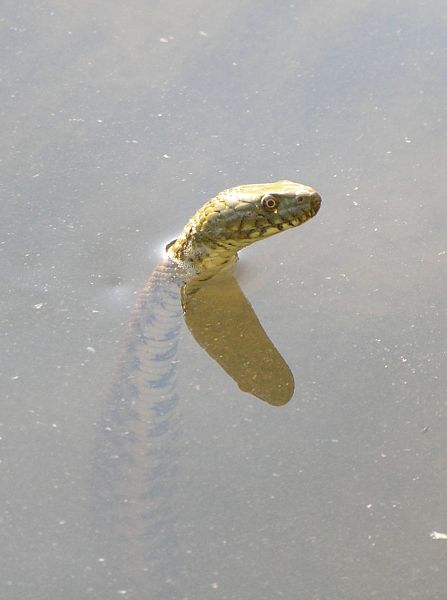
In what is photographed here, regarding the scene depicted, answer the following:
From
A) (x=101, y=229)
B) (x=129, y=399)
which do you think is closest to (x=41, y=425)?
(x=129, y=399)

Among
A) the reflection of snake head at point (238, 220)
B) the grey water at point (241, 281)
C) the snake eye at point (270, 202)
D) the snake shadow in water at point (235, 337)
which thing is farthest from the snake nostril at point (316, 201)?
the snake shadow in water at point (235, 337)

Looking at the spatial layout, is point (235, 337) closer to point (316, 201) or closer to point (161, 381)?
point (161, 381)

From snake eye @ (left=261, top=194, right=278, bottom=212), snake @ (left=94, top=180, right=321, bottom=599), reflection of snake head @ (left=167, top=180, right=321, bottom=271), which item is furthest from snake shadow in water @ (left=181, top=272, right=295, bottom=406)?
snake eye @ (left=261, top=194, right=278, bottom=212)

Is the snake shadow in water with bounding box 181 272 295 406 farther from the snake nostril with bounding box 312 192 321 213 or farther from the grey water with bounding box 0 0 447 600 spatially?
the snake nostril with bounding box 312 192 321 213

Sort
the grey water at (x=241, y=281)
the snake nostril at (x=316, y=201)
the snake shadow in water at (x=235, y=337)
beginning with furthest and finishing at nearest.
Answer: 1. the snake nostril at (x=316, y=201)
2. the snake shadow in water at (x=235, y=337)
3. the grey water at (x=241, y=281)

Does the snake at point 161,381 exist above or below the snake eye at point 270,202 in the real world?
below

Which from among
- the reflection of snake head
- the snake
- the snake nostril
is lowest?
the snake

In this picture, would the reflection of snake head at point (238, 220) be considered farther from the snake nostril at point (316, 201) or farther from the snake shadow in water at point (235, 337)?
the snake shadow in water at point (235, 337)

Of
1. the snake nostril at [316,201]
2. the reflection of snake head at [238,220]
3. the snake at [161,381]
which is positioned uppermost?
the snake nostril at [316,201]
